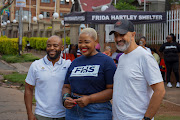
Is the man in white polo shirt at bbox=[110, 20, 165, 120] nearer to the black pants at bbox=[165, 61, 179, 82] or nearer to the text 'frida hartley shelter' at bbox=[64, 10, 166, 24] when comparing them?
the black pants at bbox=[165, 61, 179, 82]

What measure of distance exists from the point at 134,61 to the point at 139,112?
19.4 inches

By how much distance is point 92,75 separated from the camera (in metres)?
3.43

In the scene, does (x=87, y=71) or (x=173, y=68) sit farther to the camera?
(x=173, y=68)

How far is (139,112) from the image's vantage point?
3.10 m

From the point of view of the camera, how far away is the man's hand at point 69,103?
11.4ft

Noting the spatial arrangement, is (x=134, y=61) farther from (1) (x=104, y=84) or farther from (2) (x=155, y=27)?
(2) (x=155, y=27)

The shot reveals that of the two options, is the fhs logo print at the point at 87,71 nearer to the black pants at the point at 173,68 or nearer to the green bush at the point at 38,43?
the black pants at the point at 173,68

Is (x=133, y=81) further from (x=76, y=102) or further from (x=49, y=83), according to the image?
(x=49, y=83)

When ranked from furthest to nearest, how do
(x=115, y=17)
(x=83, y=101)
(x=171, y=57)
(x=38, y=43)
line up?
(x=38, y=43) < (x=115, y=17) < (x=171, y=57) < (x=83, y=101)

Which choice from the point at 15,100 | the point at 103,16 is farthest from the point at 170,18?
the point at 15,100

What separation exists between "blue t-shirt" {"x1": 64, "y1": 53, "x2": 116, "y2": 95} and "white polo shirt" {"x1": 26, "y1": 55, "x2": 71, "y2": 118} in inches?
13.3

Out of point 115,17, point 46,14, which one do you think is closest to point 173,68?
point 115,17

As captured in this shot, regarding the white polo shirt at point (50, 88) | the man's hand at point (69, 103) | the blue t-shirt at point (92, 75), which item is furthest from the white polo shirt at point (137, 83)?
the white polo shirt at point (50, 88)

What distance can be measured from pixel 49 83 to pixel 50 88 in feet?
0.20
